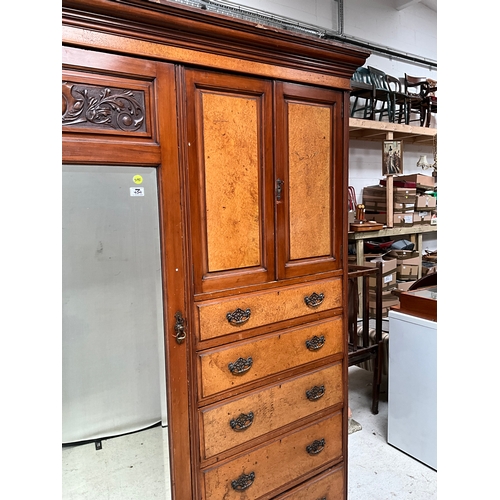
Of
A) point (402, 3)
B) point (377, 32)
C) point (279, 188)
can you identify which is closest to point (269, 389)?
point (279, 188)

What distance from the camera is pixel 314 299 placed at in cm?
147

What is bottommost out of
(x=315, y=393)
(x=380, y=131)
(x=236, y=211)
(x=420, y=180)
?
(x=315, y=393)

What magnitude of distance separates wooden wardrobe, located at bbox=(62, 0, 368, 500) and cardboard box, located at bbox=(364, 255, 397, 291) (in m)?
2.42

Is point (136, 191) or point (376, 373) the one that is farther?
point (376, 373)

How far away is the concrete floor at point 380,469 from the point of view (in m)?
1.95

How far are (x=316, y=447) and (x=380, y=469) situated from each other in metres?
0.89

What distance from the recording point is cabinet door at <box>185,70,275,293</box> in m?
1.16

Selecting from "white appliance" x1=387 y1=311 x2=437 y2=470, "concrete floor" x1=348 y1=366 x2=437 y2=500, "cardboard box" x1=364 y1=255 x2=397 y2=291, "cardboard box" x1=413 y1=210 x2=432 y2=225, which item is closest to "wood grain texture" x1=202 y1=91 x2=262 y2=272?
"white appliance" x1=387 y1=311 x2=437 y2=470

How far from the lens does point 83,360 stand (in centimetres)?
106

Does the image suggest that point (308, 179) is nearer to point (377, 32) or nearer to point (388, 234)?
point (388, 234)

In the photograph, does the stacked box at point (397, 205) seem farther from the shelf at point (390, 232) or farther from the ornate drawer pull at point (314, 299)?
the ornate drawer pull at point (314, 299)

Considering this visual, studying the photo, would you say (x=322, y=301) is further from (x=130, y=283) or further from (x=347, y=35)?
(x=347, y=35)

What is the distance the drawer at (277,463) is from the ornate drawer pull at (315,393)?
111 mm

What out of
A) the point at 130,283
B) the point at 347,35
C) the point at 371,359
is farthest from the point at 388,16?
the point at 130,283
